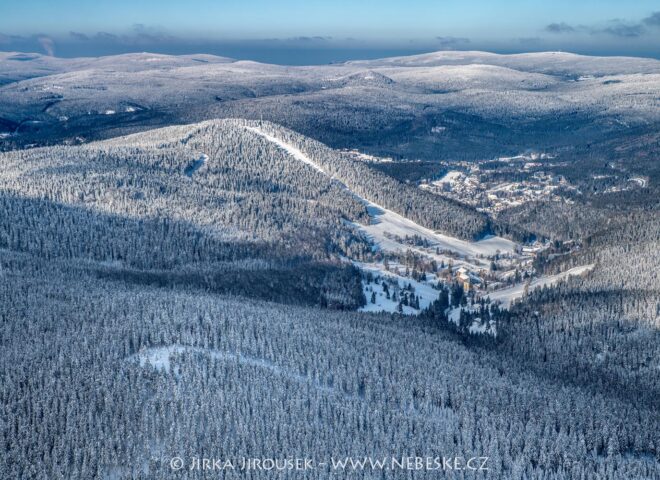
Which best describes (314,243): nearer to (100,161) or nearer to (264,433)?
(100,161)

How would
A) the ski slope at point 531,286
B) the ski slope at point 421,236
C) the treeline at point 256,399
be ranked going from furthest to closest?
the ski slope at point 421,236 < the ski slope at point 531,286 < the treeline at point 256,399

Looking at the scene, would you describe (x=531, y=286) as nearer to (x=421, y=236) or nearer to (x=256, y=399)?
(x=421, y=236)

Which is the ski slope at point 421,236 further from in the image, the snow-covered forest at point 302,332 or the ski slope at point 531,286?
the ski slope at point 531,286

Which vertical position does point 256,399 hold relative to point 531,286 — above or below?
above

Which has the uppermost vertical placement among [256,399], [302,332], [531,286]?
[256,399]

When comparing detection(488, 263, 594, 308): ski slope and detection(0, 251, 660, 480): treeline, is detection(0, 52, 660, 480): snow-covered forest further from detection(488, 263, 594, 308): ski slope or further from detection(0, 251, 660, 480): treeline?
detection(488, 263, 594, 308): ski slope

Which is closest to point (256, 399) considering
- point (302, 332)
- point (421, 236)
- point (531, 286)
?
point (302, 332)

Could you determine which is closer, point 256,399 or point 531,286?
point 256,399

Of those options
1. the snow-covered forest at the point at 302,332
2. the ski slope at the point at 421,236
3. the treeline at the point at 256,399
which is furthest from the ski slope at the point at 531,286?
the treeline at the point at 256,399

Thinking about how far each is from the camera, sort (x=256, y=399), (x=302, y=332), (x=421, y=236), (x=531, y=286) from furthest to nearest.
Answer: (x=421, y=236)
(x=531, y=286)
(x=302, y=332)
(x=256, y=399)

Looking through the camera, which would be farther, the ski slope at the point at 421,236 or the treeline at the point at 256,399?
the ski slope at the point at 421,236

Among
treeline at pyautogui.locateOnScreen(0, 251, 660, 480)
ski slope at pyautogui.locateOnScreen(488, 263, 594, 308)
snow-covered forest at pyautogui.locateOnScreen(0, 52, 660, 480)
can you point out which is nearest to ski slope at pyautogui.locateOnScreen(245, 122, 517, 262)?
snow-covered forest at pyautogui.locateOnScreen(0, 52, 660, 480)

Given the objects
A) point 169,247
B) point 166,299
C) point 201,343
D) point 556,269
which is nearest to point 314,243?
point 169,247
